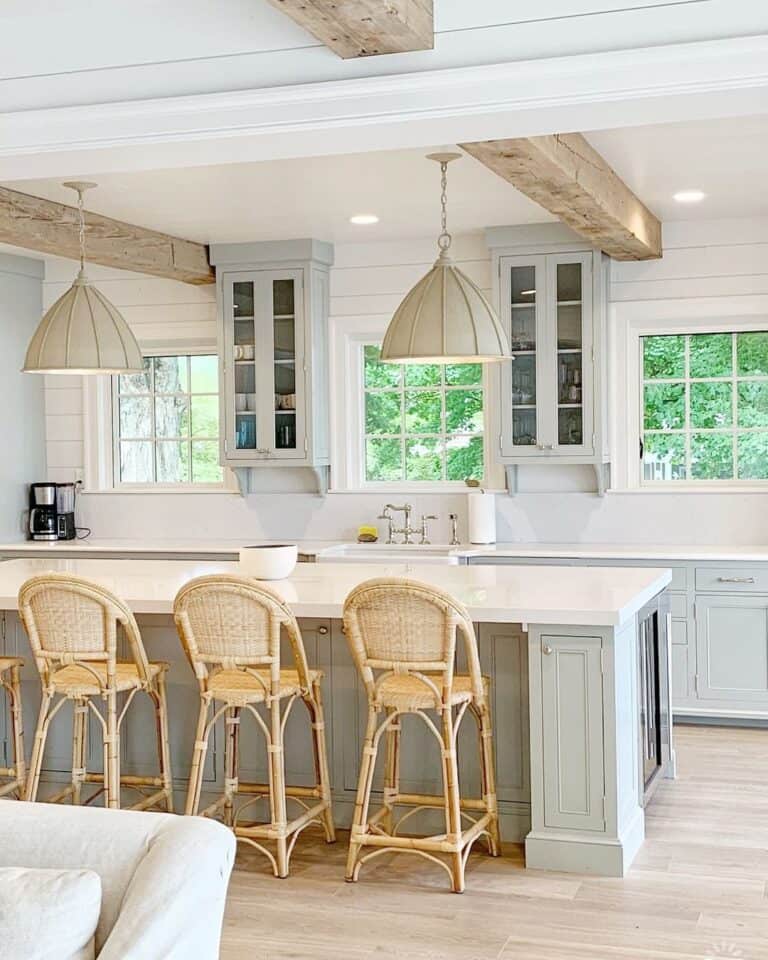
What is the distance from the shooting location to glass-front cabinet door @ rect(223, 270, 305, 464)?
7270 millimetres

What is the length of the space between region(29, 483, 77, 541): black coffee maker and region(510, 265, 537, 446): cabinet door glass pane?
2864 mm

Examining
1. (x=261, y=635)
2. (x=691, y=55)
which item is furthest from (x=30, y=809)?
(x=691, y=55)

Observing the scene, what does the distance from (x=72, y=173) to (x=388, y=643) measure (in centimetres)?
175

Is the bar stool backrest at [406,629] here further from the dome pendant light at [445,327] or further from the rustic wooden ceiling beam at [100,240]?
the rustic wooden ceiling beam at [100,240]

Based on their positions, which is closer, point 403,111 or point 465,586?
point 403,111

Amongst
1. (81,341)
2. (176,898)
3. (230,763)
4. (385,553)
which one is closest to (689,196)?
(385,553)

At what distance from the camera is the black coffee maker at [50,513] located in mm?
7758

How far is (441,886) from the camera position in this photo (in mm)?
4098

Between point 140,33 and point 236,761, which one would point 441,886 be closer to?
point 236,761

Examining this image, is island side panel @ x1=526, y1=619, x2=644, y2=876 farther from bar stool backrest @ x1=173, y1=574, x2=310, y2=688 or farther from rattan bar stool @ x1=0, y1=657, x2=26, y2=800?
rattan bar stool @ x1=0, y1=657, x2=26, y2=800

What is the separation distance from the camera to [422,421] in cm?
756

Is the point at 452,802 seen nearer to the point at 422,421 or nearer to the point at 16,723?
the point at 16,723

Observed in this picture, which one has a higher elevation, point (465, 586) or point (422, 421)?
point (422, 421)

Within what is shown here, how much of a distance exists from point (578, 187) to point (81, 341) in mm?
2064
